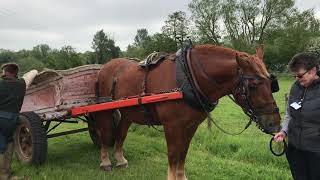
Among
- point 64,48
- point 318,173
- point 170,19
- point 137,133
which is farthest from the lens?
point 170,19

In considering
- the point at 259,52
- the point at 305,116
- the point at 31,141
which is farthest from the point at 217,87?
the point at 31,141

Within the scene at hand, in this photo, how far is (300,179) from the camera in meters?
4.31

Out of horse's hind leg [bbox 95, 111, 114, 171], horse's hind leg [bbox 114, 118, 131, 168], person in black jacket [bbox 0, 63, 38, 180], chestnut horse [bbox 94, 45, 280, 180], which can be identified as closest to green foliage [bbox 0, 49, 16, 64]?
horse's hind leg [bbox 114, 118, 131, 168]

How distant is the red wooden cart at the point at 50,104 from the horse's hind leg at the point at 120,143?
23.4 inches

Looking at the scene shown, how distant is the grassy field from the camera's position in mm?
6477

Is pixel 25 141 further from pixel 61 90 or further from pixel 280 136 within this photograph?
pixel 280 136

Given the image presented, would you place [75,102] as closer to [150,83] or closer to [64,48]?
[150,83]

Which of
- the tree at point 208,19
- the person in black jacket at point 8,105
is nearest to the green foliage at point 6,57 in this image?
Result: the tree at point 208,19

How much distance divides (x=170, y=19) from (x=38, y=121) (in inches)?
2271

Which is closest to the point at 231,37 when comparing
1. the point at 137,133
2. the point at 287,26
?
the point at 287,26

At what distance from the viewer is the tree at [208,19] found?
58.7m

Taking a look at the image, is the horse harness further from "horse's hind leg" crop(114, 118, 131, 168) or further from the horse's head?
"horse's hind leg" crop(114, 118, 131, 168)

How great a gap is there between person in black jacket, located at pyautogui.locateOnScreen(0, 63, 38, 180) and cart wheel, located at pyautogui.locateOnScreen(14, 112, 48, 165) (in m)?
0.52

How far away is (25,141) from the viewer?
7305 millimetres
